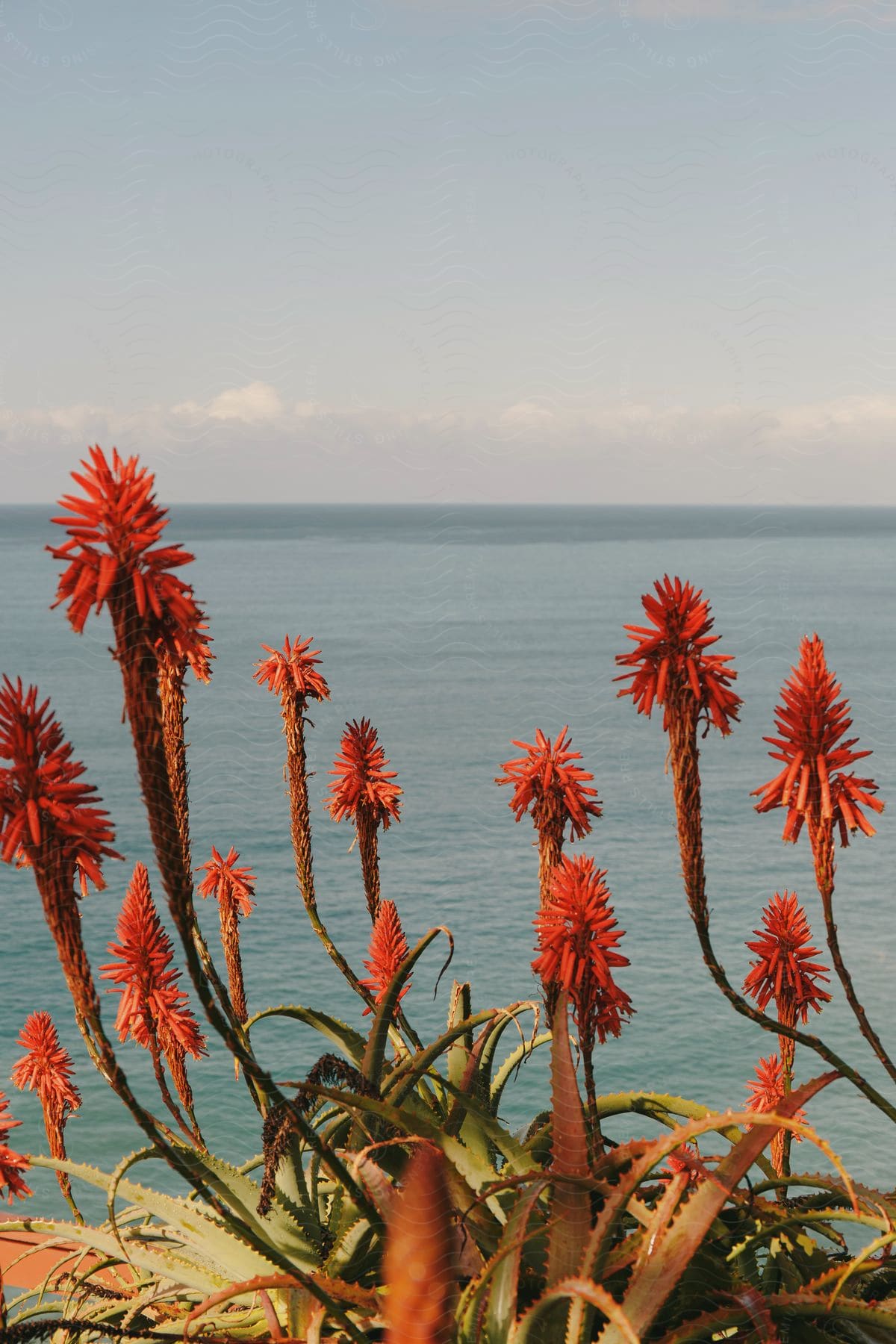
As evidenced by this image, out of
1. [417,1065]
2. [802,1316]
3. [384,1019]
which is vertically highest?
[384,1019]

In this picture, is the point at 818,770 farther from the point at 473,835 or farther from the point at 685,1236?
the point at 473,835

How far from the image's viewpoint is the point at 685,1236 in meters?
3.77

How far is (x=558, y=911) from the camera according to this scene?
440cm

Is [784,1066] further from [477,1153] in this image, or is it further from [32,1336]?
[32,1336]

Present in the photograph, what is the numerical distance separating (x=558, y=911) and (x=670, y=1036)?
1255 inches

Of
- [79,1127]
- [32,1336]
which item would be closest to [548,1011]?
[32,1336]

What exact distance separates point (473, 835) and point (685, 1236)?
47430 mm

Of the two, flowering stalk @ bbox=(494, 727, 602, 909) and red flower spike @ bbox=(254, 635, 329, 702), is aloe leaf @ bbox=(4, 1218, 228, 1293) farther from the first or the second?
red flower spike @ bbox=(254, 635, 329, 702)

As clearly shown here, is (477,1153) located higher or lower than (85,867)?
lower

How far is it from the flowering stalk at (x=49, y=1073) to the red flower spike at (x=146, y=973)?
5.58ft

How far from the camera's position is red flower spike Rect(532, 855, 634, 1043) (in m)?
4.36

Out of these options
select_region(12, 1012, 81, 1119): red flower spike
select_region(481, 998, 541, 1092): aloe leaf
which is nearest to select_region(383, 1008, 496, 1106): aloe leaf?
select_region(481, 998, 541, 1092): aloe leaf

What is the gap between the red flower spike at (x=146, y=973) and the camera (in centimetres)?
490

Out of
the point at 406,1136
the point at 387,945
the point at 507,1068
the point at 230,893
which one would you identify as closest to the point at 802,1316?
the point at 406,1136
